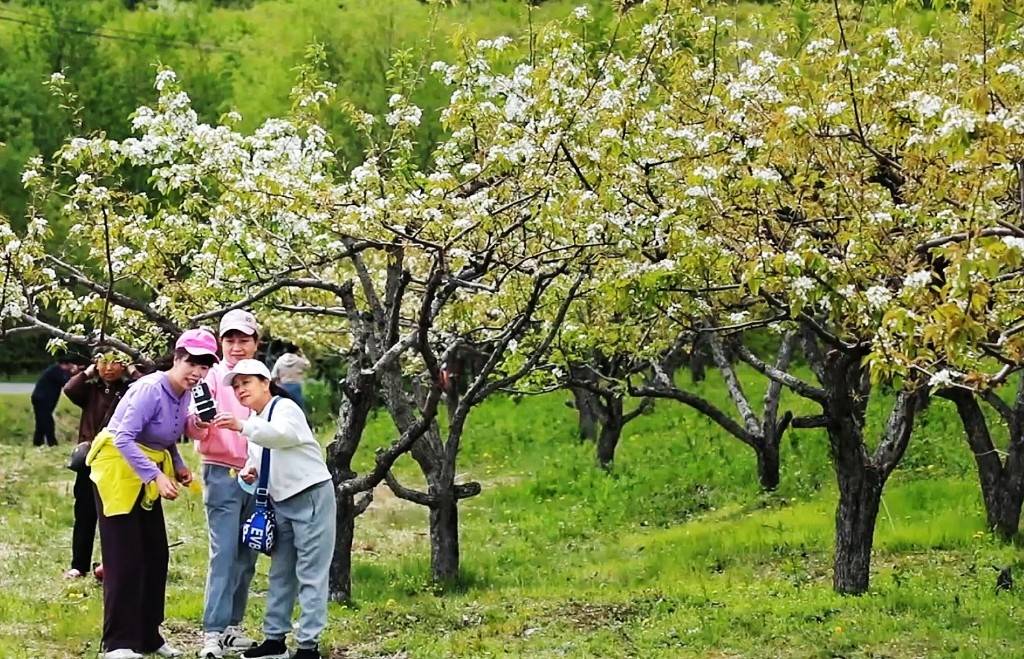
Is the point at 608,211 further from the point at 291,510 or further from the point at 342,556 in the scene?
the point at 342,556

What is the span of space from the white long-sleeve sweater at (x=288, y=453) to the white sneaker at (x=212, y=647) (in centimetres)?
98

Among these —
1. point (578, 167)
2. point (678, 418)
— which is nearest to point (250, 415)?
point (578, 167)

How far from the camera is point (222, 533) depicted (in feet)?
26.6

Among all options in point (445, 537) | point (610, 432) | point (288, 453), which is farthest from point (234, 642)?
point (610, 432)

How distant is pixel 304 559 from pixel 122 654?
1145 millimetres

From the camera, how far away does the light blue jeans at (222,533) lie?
26.6 ft

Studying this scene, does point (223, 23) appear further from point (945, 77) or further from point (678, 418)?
point (945, 77)

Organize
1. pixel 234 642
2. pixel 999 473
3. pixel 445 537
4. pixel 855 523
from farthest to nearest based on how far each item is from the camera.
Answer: pixel 999 473, pixel 445 537, pixel 855 523, pixel 234 642

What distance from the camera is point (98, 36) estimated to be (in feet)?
157

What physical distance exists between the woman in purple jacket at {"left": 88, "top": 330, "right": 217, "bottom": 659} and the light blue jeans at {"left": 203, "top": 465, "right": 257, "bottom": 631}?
0.87 ft

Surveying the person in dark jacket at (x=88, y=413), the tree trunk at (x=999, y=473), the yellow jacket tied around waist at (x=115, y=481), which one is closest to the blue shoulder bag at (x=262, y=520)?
the yellow jacket tied around waist at (x=115, y=481)

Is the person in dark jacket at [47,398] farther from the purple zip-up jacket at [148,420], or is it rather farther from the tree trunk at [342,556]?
the purple zip-up jacket at [148,420]

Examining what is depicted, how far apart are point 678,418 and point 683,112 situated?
14.9 m

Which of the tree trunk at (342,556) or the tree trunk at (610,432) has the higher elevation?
Answer: the tree trunk at (610,432)
